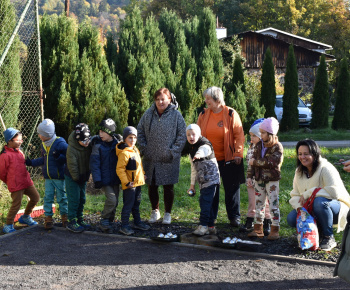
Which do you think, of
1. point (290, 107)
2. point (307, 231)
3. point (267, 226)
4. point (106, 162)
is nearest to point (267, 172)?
point (267, 226)

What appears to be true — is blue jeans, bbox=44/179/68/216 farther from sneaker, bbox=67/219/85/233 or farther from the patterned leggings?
the patterned leggings

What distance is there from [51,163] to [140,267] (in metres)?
2.21

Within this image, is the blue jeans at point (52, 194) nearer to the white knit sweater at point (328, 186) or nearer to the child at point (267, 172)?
the child at point (267, 172)

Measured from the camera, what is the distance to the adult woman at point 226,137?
6.25 meters

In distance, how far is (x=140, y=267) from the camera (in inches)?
195

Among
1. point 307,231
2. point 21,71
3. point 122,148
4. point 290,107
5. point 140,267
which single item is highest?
point 21,71

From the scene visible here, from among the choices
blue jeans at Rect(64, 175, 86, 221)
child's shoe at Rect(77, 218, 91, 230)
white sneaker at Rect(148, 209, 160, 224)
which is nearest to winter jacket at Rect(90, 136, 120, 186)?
blue jeans at Rect(64, 175, 86, 221)

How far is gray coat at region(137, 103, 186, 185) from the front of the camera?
21.1 feet

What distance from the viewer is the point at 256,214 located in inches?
231

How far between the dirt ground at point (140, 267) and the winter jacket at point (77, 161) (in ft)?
2.71

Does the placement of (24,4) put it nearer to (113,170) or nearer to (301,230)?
(113,170)

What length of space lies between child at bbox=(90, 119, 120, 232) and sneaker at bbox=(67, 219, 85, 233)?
11.1 inches

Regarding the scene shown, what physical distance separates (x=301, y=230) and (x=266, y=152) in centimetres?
107

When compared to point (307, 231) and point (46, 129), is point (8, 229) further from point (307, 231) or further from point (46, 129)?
point (307, 231)
